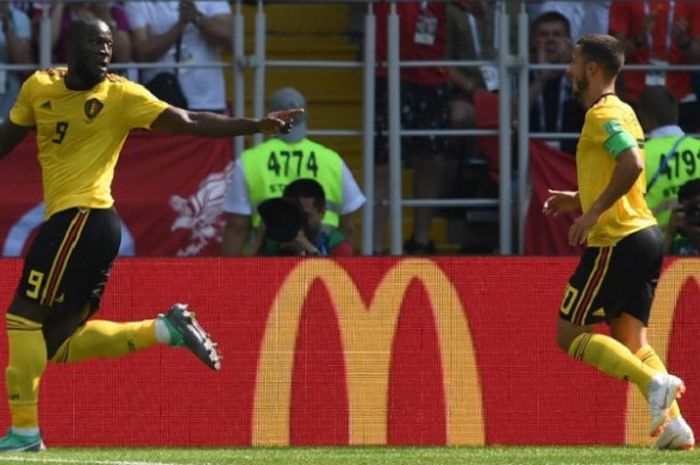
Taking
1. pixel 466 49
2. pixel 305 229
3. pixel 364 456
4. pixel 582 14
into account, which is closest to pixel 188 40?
pixel 466 49

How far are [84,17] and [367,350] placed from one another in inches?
164

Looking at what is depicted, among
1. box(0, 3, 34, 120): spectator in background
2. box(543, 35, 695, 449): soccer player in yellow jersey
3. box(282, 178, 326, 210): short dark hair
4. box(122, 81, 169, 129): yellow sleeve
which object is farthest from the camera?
box(0, 3, 34, 120): spectator in background

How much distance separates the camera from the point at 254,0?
15047 millimetres

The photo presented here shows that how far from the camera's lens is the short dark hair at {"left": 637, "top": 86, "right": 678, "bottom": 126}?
1398cm

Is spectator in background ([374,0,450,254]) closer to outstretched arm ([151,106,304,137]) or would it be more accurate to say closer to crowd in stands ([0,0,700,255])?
crowd in stands ([0,0,700,255])

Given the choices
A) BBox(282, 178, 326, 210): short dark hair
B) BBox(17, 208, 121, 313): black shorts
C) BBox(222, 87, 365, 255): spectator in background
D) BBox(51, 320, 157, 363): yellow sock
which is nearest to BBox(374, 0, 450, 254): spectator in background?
BBox(222, 87, 365, 255): spectator in background

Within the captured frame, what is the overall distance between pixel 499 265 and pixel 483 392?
74 centimetres

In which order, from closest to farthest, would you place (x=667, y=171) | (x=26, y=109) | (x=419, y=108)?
(x=26, y=109) → (x=667, y=171) → (x=419, y=108)

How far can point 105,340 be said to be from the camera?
34.1 ft

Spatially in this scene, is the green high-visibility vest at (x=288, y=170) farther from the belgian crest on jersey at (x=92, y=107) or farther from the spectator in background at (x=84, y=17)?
the belgian crest on jersey at (x=92, y=107)

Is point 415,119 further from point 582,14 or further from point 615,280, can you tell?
point 615,280

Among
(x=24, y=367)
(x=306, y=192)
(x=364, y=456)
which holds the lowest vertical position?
(x=364, y=456)

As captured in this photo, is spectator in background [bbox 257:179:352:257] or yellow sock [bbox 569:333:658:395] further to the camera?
spectator in background [bbox 257:179:352:257]

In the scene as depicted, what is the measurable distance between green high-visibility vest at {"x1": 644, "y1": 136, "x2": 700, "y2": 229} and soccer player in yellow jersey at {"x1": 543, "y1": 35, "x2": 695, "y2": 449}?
10.6ft
